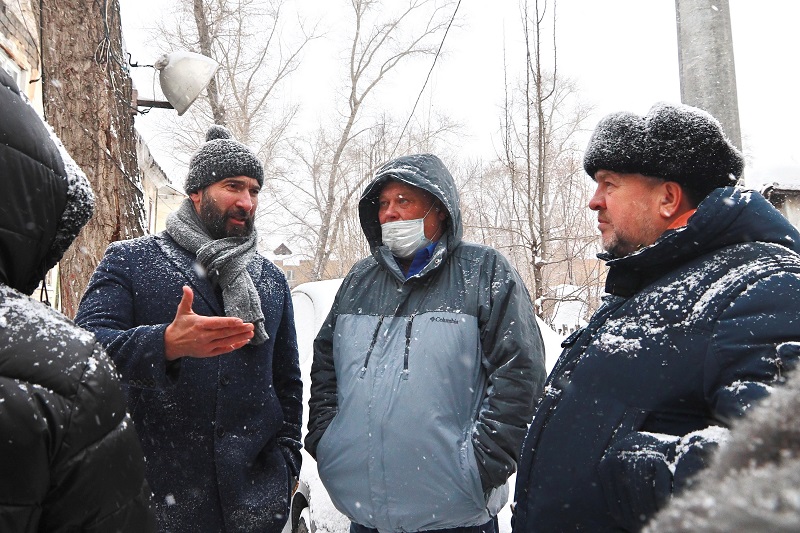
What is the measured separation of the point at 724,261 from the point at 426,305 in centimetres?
124

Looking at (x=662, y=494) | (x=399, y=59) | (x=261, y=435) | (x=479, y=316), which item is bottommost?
(x=261, y=435)

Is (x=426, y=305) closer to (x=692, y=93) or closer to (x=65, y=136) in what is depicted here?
(x=692, y=93)

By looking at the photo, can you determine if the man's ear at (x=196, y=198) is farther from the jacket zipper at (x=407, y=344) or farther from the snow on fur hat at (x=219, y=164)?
the jacket zipper at (x=407, y=344)

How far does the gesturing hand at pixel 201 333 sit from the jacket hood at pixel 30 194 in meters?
0.69

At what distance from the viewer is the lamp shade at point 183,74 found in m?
5.14

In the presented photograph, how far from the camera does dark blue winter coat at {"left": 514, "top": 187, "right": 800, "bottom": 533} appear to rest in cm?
121

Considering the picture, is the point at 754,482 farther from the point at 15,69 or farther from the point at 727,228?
the point at 15,69

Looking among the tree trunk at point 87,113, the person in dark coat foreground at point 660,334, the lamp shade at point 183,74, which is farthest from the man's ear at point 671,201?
the lamp shade at point 183,74

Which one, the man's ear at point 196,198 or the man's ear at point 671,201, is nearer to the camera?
the man's ear at point 671,201

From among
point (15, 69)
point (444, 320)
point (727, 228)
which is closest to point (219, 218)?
point (444, 320)

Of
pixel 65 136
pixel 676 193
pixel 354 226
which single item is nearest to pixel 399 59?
pixel 354 226

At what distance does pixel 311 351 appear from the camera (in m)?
5.51

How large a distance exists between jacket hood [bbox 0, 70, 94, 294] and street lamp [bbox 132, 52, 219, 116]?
4.44 m

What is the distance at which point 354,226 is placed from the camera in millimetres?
23750
